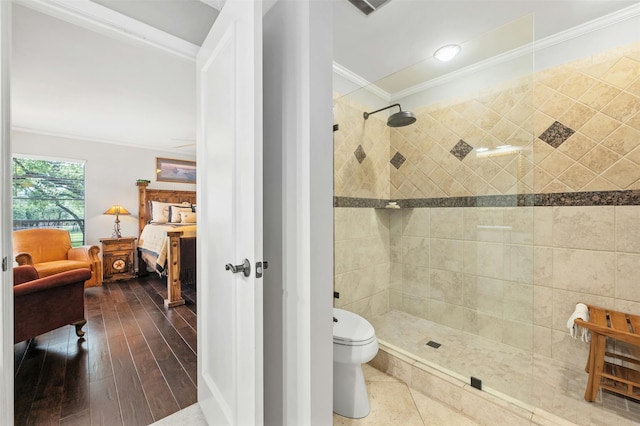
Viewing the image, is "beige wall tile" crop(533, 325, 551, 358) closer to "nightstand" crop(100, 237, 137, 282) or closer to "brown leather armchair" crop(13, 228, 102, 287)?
"brown leather armchair" crop(13, 228, 102, 287)

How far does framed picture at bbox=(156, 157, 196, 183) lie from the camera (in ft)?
17.4

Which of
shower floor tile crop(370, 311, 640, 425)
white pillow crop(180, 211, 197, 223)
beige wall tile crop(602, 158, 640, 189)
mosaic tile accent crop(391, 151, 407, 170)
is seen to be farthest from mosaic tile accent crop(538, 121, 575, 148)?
white pillow crop(180, 211, 197, 223)

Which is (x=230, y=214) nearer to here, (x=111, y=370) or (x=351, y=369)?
(x=351, y=369)

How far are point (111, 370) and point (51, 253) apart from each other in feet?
9.07

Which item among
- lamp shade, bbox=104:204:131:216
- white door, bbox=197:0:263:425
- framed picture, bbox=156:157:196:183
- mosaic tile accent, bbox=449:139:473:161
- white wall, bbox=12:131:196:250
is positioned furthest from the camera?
framed picture, bbox=156:157:196:183

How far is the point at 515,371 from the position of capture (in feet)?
5.77

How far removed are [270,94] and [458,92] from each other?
169 cm

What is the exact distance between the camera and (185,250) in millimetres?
3564

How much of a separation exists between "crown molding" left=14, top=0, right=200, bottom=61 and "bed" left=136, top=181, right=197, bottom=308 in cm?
240

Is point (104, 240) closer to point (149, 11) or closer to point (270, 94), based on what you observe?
point (149, 11)

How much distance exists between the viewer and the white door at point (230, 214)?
103 cm

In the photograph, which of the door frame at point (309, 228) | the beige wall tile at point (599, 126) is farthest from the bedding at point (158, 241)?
the beige wall tile at point (599, 126)

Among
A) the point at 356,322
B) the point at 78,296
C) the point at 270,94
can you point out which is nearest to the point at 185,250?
the point at 78,296

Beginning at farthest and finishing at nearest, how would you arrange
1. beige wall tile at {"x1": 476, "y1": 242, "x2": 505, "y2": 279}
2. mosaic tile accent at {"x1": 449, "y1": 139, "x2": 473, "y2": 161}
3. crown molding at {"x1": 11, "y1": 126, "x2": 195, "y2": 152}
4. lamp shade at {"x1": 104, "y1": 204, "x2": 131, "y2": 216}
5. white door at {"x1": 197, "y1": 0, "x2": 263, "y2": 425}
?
lamp shade at {"x1": 104, "y1": 204, "x2": 131, "y2": 216}
crown molding at {"x1": 11, "y1": 126, "x2": 195, "y2": 152}
mosaic tile accent at {"x1": 449, "y1": 139, "x2": 473, "y2": 161}
beige wall tile at {"x1": 476, "y1": 242, "x2": 505, "y2": 279}
white door at {"x1": 197, "y1": 0, "x2": 263, "y2": 425}
